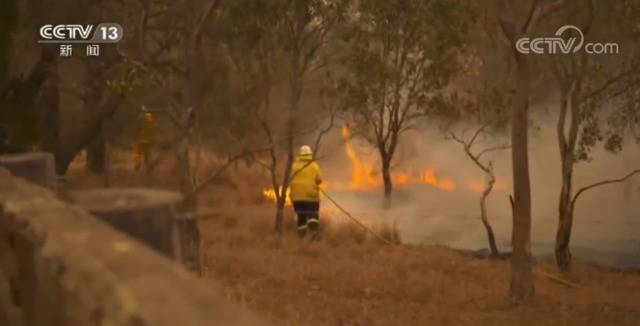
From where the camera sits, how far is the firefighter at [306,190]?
16.3 metres

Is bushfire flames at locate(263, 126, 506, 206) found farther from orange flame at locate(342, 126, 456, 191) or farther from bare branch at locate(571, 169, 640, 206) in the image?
bare branch at locate(571, 169, 640, 206)

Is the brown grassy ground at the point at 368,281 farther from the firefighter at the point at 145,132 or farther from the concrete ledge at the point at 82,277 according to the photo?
the concrete ledge at the point at 82,277

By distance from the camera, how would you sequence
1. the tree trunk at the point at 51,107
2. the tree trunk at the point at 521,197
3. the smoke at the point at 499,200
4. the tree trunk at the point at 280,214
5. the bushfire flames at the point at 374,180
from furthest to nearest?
the bushfire flames at the point at 374,180, the smoke at the point at 499,200, the tree trunk at the point at 280,214, the tree trunk at the point at 521,197, the tree trunk at the point at 51,107

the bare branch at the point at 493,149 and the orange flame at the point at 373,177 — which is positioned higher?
the bare branch at the point at 493,149

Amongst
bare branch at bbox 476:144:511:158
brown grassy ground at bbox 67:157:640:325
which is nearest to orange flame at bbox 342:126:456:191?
bare branch at bbox 476:144:511:158

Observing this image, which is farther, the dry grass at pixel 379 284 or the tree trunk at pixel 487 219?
the tree trunk at pixel 487 219

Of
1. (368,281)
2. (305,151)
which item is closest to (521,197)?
(368,281)

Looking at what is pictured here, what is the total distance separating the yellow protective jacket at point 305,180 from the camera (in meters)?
16.3

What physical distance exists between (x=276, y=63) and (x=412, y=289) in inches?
231

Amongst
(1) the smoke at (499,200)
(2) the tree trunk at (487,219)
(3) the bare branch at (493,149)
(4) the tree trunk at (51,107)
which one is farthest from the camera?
(3) the bare branch at (493,149)

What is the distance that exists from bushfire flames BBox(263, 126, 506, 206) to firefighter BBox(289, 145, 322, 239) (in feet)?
0.95
